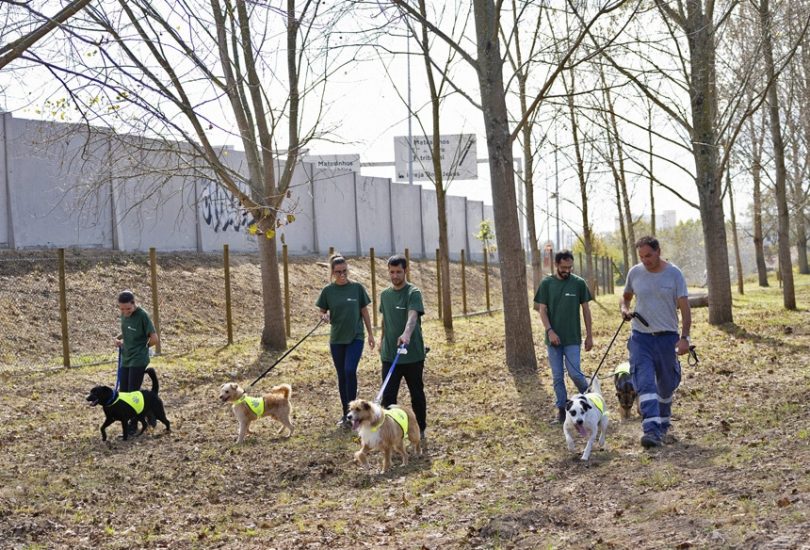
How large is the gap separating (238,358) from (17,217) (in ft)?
23.8

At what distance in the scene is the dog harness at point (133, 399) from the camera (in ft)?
34.7

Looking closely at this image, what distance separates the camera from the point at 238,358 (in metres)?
17.7

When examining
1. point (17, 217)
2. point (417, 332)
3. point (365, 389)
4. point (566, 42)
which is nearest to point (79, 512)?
point (417, 332)

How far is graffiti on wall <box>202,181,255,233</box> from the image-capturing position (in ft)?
93.6

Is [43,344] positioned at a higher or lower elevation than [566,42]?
lower

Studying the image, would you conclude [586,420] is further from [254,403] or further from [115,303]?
[115,303]

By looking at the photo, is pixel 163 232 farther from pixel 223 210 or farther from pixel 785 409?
pixel 785 409

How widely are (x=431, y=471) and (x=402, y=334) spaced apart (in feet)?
5.16

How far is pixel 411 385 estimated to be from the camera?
32.2 ft

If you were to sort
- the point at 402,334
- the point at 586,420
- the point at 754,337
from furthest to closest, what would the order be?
the point at 754,337
the point at 402,334
the point at 586,420

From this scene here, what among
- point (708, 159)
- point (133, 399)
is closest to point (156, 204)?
point (133, 399)

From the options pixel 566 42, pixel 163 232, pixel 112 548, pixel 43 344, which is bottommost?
pixel 112 548

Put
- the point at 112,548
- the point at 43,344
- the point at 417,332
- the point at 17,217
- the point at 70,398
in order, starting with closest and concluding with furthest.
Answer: the point at 112,548
the point at 417,332
the point at 70,398
the point at 43,344
the point at 17,217

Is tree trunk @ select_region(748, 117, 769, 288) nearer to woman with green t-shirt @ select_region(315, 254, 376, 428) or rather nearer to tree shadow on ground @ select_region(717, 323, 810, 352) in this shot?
tree shadow on ground @ select_region(717, 323, 810, 352)
